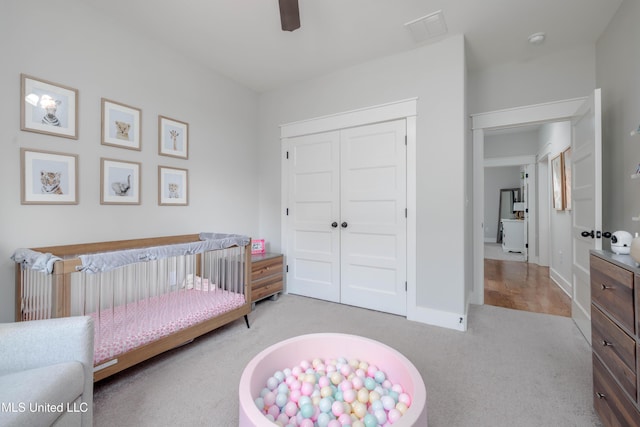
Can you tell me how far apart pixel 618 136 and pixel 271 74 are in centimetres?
315

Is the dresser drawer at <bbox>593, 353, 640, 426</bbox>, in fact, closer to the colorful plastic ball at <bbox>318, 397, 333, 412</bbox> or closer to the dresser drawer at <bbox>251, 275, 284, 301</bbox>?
the colorful plastic ball at <bbox>318, 397, 333, 412</bbox>

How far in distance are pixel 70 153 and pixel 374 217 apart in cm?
255

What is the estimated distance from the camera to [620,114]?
1.97 m

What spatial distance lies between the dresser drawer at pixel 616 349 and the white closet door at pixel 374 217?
140 centimetres

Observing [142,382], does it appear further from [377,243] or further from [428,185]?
[428,185]

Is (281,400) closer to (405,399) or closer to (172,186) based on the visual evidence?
(405,399)

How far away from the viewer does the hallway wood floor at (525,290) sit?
290 cm

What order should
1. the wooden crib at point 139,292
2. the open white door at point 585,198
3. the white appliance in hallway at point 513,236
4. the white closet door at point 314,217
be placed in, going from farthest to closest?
the white appliance in hallway at point 513,236 → the white closet door at point 314,217 → the open white door at point 585,198 → the wooden crib at point 139,292

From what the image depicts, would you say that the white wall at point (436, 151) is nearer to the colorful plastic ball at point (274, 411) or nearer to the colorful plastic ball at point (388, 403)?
the colorful plastic ball at point (388, 403)

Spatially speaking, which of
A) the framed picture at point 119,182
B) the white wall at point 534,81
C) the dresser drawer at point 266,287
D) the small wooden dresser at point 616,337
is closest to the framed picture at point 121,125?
the framed picture at point 119,182

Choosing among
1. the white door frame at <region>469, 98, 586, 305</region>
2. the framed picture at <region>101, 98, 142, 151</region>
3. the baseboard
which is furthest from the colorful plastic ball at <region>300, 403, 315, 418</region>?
the white door frame at <region>469, 98, 586, 305</region>

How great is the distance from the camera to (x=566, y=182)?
11.2ft

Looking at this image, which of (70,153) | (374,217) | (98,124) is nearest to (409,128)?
(374,217)

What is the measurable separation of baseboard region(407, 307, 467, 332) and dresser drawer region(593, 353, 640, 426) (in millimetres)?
988
